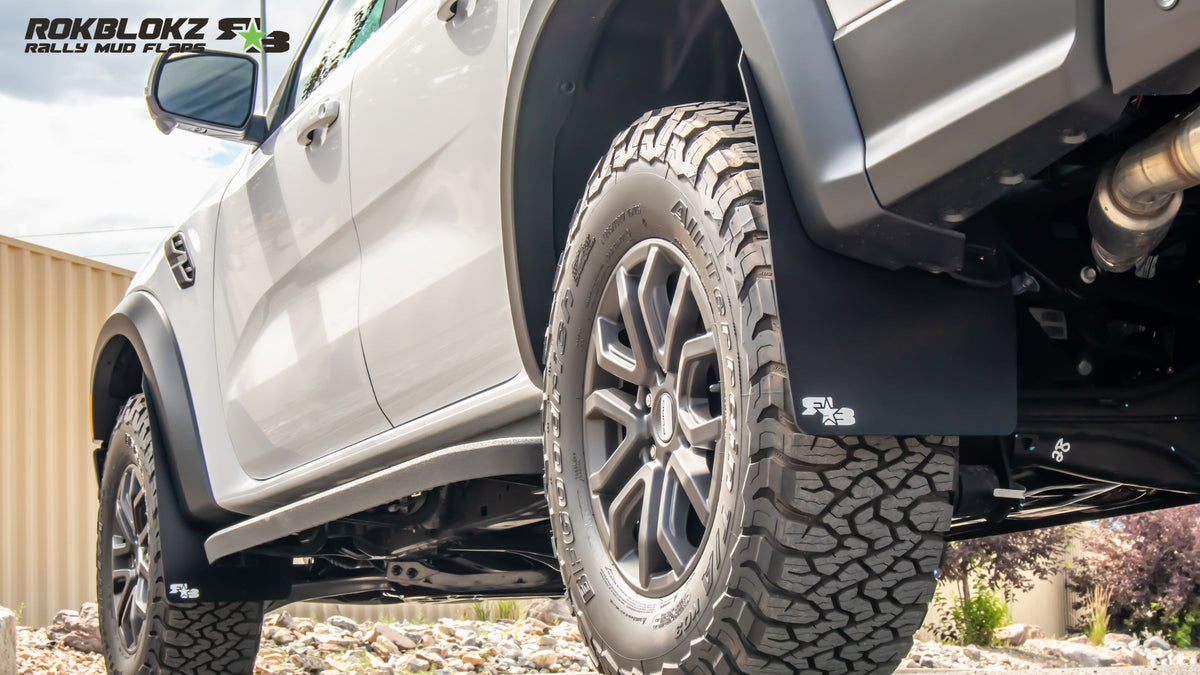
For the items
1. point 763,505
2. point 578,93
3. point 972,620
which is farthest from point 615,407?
point 972,620

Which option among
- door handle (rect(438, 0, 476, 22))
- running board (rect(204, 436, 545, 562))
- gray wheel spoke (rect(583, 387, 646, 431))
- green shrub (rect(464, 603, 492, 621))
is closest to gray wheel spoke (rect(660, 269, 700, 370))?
gray wheel spoke (rect(583, 387, 646, 431))

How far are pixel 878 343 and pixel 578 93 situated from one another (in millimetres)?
878

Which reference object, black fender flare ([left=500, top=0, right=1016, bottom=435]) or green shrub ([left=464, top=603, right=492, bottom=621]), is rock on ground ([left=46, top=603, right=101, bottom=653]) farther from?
black fender flare ([left=500, top=0, right=1016, bottom=435])

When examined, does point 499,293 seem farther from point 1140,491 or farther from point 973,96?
point 1140,491

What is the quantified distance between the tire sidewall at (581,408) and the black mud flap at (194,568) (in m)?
2.03

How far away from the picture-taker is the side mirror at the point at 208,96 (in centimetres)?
321

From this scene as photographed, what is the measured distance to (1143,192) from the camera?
1.28m

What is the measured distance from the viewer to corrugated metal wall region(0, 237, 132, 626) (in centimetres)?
958

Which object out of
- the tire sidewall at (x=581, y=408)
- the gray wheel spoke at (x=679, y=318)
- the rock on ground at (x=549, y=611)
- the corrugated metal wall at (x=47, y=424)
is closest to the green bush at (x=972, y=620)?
the rock on ground at (x=549, y=611)

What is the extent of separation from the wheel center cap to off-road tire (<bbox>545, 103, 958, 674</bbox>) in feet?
0.54

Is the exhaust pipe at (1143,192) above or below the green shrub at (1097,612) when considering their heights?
above

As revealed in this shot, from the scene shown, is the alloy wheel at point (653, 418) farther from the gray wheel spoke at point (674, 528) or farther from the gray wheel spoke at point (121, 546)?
the gray wheel spoke at point (121, 546)

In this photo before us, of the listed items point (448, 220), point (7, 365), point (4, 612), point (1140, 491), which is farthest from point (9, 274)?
point (1140, 491)

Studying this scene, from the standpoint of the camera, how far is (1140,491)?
2232 mm
